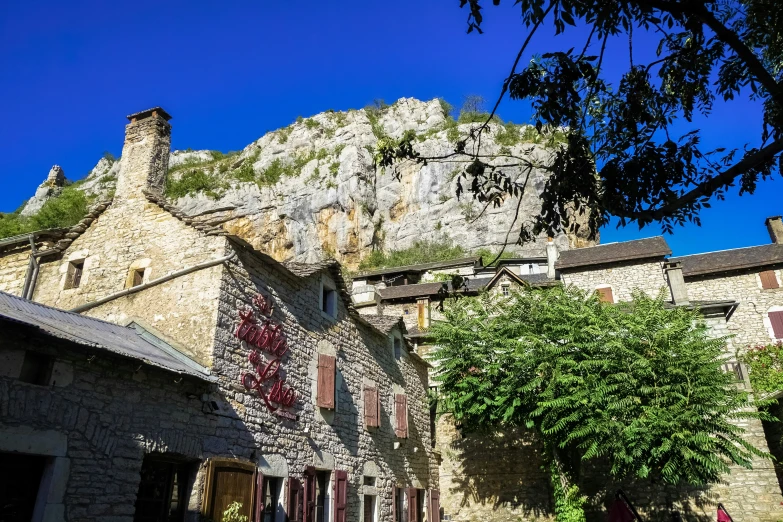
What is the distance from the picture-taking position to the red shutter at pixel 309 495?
10.7m

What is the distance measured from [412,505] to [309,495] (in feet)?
18.1

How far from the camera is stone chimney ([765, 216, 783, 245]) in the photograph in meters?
27.9

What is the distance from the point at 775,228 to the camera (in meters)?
28.3

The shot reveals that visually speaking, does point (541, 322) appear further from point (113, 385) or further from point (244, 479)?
point (113, 385)

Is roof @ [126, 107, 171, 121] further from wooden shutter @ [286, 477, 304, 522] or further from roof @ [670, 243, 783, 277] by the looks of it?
roof @ [670, 243, 783, 277]

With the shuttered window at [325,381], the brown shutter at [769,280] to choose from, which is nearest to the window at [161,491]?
the shuttered window at [325,381]

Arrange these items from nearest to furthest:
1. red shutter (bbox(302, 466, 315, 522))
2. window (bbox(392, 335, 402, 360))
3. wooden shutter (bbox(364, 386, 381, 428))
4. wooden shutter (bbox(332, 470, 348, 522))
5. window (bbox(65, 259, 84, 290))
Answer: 1. red shutter (bbox(302, 466, 315, 522))
2. wooden shutter (bbox(332, 470, 348, 522))
3. window (bbox(65, 259, 84, 290))
4. wooden shutter (bbox(364, 386, 381, 428))
5. window (bbox(392, 335, 402, 360))

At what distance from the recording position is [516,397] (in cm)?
1458

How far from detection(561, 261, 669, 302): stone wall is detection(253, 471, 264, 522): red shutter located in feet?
61.8

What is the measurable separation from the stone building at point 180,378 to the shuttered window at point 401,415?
2.3 inches

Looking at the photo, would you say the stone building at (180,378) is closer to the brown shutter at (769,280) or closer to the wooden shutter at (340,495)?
the wooden shutter at (340,495)

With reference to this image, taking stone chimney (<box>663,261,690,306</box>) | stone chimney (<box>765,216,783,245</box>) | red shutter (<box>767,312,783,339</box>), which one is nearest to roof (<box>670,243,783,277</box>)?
stone chimney (<box>765,216,783,245</box>)

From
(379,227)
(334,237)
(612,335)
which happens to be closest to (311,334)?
(612,335)

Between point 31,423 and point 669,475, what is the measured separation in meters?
13.0
